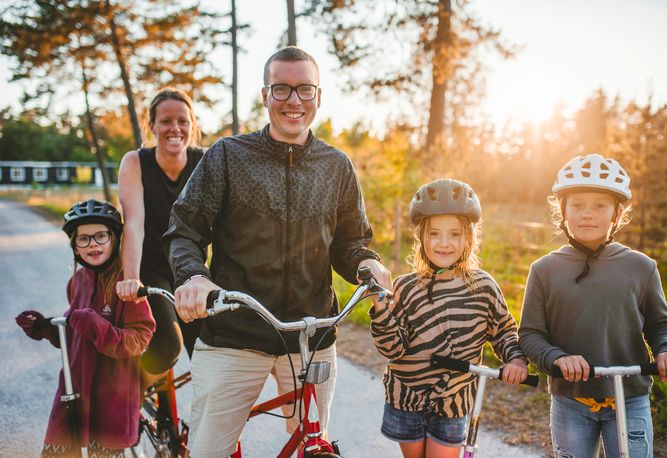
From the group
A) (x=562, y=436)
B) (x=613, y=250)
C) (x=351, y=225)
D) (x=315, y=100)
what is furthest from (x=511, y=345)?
(x=315, y=100)

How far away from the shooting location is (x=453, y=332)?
8.42 ft

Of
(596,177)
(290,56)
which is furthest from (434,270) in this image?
(290,56)

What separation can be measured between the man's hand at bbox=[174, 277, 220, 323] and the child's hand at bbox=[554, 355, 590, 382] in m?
1.50

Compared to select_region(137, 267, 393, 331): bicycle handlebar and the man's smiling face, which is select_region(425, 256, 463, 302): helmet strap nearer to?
select_region(137, 267, 393, 331): bicycle handlebar

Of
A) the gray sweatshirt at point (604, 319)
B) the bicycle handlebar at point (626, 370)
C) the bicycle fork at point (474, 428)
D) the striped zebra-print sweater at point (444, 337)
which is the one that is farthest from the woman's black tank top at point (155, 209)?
the bicycle handlebar at point (626, 370)

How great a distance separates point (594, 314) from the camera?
2486mm

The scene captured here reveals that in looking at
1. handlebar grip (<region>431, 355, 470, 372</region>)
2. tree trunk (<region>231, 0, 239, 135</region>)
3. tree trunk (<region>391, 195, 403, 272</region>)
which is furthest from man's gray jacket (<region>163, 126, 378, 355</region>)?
tree trunk (<region>231, 0, 239, 135</region>)

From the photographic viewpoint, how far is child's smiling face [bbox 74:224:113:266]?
124 inches

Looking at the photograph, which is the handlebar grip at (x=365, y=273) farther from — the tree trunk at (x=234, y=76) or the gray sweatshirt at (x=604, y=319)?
the tree trunk at (x=234, y=76)

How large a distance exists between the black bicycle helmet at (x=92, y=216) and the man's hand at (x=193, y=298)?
4.77ft

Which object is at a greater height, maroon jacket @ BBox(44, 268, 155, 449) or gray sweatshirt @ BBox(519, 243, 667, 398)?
gray sweatshirt @ BBox(519, 243, 667, 398)

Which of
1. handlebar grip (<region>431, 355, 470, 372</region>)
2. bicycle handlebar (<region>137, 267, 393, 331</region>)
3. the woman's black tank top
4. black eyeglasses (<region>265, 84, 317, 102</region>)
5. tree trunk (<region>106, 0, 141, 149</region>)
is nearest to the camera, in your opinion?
bicycle handlebar (<region>137, 267, 393, 331</region>)

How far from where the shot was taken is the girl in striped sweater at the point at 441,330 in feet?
8.39

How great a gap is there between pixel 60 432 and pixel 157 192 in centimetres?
153
